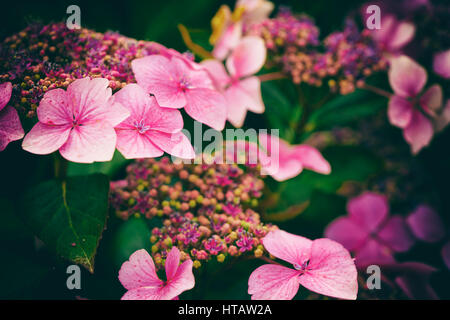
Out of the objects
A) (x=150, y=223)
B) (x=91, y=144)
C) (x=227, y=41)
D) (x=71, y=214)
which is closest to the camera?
(x=91, y=144)

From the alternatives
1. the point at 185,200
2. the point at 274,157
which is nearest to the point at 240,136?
the point at 274,157

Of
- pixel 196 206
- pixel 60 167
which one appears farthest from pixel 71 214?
pixel 196 206

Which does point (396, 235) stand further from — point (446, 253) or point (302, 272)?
point (302, 272)

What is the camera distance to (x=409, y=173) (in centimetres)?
105

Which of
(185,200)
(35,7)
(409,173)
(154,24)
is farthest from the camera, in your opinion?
(409,173)

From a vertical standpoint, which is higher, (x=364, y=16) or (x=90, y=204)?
(x=364, y=16)

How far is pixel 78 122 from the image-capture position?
1.64ft

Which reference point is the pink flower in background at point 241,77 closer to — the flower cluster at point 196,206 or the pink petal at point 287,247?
the flower cluster at point 196,206

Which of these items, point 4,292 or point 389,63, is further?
point 389,63

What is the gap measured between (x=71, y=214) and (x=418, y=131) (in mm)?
736

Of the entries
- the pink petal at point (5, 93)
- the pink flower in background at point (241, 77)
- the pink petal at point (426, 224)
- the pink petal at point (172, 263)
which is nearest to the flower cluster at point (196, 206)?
the pink petal at point (172, 263)
